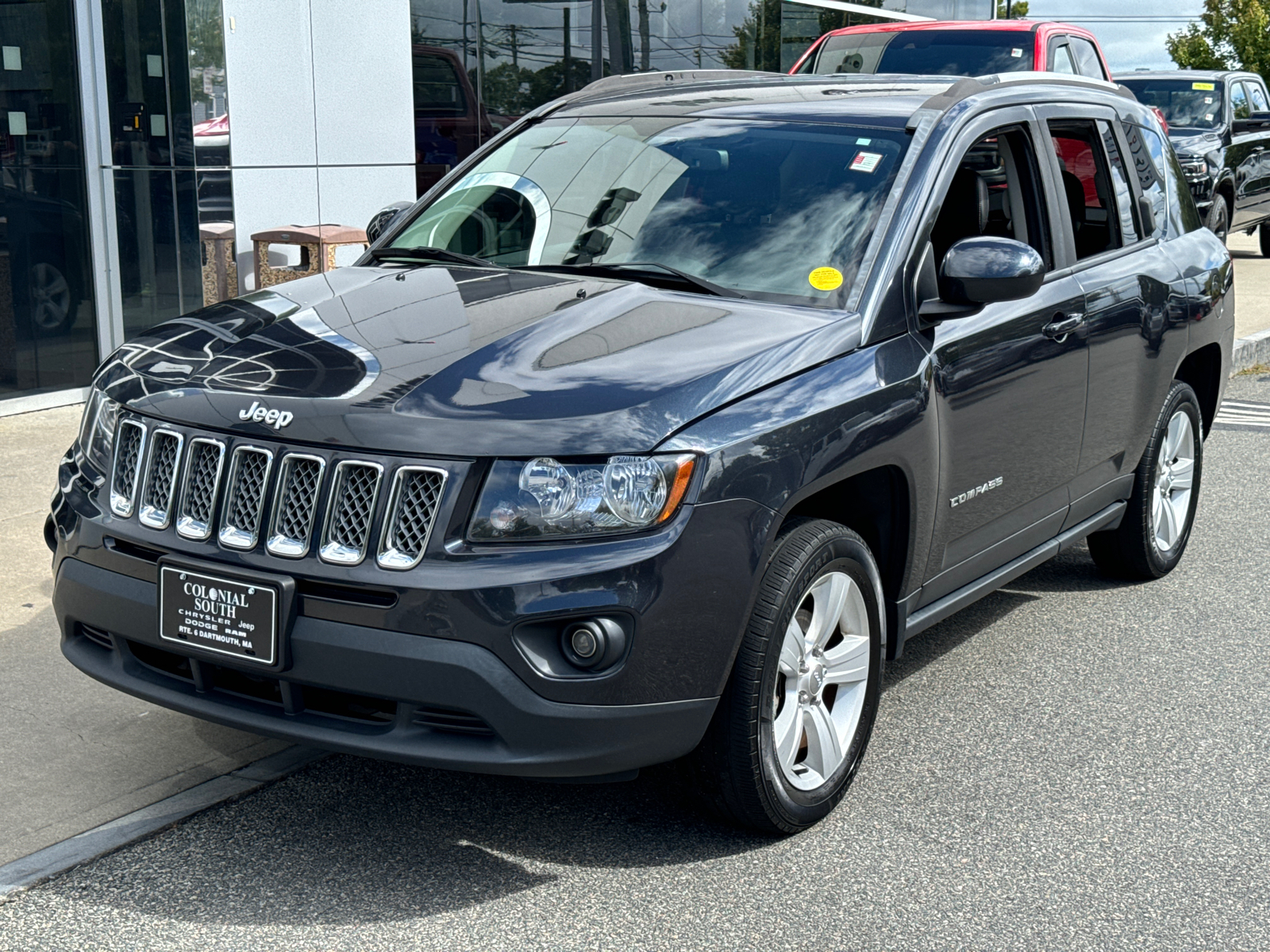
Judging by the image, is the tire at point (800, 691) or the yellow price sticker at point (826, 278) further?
the yellow price sticker at point (826, 278)

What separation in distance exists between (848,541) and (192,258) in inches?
266

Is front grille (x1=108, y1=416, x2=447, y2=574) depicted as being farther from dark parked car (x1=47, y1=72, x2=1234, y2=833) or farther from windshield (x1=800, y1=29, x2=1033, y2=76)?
windshield (x1=800, y1=29, x2=1033, y2=76)

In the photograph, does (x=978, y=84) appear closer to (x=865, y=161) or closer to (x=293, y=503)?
(x=865, y=161)

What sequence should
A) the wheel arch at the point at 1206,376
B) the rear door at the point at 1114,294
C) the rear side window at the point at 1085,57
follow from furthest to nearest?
1. the rear side window at the point at 1085,57
2. the wheel arch at the point at 1206,376
3. the rear door at the point at 1114,294

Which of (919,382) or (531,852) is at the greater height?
(919,382)

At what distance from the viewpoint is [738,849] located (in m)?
3.62

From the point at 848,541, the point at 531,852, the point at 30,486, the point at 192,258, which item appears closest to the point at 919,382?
the point at 848,541

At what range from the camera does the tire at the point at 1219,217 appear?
1620 cm

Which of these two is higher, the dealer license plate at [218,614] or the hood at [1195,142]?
the hood at [1195,142]

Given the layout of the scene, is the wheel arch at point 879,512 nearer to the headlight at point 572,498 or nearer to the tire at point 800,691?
the tire at point 800,691

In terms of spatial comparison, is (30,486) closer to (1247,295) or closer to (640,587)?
(640,587)

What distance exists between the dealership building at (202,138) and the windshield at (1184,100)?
839cm

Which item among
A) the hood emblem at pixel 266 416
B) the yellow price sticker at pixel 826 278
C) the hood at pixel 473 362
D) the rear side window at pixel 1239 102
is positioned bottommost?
the hood emblem at pixel 266 416

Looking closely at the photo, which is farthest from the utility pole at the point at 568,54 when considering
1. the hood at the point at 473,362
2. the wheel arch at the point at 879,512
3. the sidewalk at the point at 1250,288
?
the wheel arch at the point at 879,512
